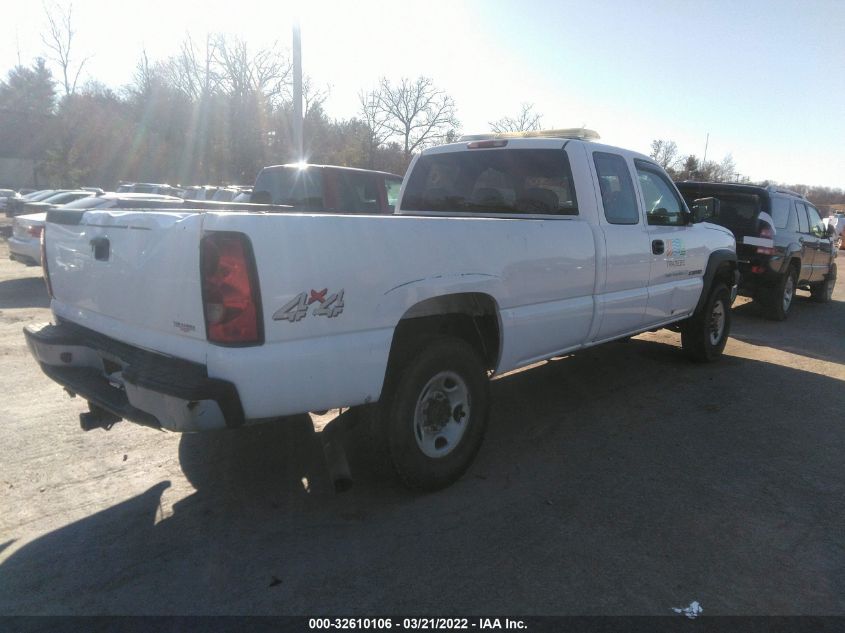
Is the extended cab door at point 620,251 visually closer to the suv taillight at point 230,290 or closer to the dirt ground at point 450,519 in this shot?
the dirt ground at point 450,519

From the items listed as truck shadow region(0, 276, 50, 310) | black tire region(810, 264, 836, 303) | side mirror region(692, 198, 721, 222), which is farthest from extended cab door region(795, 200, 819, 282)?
truck shadow region(0, 276, 50, 310)

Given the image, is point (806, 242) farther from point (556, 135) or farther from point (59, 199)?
point (59, 199)

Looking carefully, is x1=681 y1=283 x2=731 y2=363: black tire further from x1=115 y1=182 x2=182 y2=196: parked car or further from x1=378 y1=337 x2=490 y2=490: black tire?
x1=115 y1=182 x2=182 y2=196: parked car

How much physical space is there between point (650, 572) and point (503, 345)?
1540mm

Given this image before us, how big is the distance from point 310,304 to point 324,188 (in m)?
6.36

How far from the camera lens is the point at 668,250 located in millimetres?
5562

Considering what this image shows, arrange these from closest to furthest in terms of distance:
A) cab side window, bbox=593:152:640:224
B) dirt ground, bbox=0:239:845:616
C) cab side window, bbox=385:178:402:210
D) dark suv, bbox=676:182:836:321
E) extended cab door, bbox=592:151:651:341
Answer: dirt ground, bbox=0:239:845:616
extended cab door, bbox=592:151:651:341
cab side window, bbox=593:152:640:224
dark suv, bbox=676:182:836:321
cab side window, bbox=385:178:402:210

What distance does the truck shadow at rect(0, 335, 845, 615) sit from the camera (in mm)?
2682

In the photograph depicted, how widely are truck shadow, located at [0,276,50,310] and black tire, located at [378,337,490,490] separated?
787 cm

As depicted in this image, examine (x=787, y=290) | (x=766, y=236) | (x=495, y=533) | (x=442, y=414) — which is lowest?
(x=495, y=533)

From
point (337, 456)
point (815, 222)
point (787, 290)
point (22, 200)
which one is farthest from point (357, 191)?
point (22, 200)

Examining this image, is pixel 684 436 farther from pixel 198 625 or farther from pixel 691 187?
pixel 691 187

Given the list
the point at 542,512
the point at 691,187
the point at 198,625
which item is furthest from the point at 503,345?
the point at 691,187

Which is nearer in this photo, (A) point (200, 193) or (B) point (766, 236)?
(B) point (766, 236)
